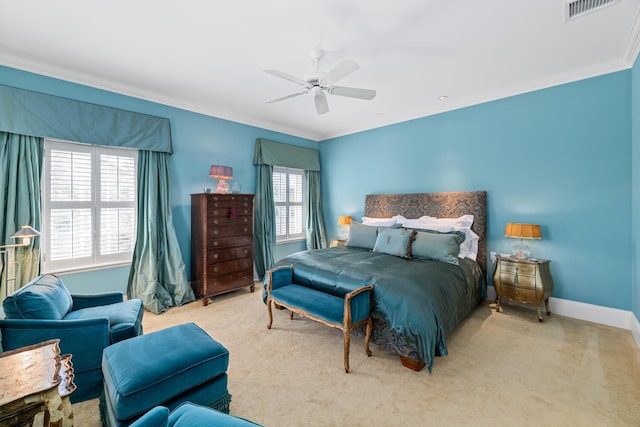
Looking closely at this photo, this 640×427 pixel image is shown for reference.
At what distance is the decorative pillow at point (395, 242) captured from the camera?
350cm

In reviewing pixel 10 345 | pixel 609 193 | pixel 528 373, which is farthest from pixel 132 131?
pixel 609 193

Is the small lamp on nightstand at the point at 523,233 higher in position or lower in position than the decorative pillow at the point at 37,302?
higher

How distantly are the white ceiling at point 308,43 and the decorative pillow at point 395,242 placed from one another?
1.94 metres

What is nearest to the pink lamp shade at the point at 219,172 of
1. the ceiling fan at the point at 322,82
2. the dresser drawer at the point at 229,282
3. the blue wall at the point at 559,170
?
the dresser drawer at the point at 229,282

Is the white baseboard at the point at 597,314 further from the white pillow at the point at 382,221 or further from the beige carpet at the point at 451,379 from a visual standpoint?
the white pillow at the point at 382,221

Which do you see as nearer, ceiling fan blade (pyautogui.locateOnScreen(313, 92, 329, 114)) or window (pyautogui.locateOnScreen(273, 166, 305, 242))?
ceiling fan blade (pyautogui.locateOnScreen(313, 92, 329, 114))

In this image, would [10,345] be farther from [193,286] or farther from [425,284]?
[425,284]

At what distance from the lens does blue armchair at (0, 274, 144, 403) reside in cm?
178

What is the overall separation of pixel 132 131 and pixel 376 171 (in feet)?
12.9

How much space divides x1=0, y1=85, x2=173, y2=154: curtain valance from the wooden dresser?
3.33 ft

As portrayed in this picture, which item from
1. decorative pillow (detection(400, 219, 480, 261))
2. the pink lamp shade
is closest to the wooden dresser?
the pink lamp shade

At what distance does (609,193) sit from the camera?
3.11 meters

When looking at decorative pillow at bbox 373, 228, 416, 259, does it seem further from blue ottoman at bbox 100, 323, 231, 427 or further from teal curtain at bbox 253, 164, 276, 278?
blue ottoman at bbox 100, 323, 231, 427

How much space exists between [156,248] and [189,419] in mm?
3145
